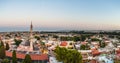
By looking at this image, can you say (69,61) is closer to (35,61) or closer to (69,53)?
(69,53)

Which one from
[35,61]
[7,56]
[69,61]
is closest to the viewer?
[69,61]

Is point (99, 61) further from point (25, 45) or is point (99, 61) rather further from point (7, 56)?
point (25, 45)

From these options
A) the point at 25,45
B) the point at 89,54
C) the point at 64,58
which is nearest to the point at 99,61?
the point at 64,58

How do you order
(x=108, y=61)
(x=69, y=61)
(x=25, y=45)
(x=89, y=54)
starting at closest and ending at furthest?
(x=69, y=61) → (x=108, y=61) → (x=89, y=54) → (x=25, y=45)

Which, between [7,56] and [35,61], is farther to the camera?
[7,56]

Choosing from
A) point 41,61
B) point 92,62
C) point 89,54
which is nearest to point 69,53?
point 92,62

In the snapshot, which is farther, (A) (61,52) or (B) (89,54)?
(B) (89,54)
